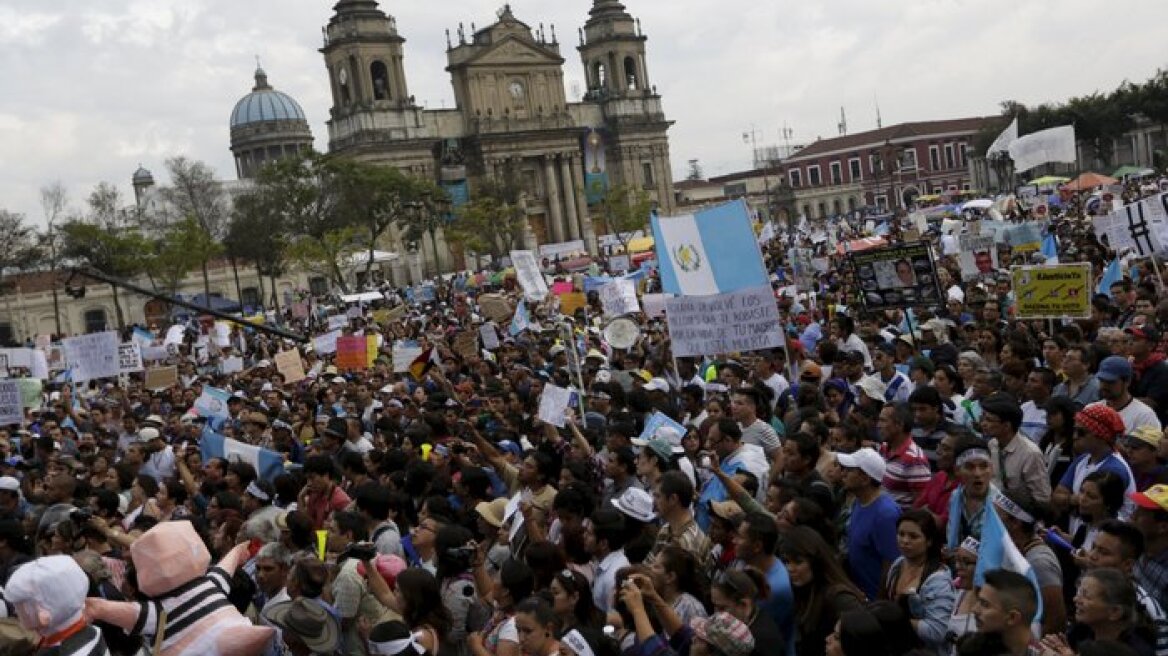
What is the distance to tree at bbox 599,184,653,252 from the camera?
76938 mm

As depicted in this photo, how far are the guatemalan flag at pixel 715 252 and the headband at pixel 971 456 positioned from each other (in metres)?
5.47

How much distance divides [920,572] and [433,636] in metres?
2.14

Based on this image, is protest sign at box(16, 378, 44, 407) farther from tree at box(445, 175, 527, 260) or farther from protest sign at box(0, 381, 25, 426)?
tree at box(445, 175, 527, 260)

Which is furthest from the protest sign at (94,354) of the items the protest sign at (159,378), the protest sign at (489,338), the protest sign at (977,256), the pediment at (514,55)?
the pediment at (514,55)

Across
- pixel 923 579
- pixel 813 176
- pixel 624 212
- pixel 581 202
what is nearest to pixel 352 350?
pixel 923 579

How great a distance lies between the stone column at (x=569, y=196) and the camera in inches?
3388

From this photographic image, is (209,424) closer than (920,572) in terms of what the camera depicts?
No

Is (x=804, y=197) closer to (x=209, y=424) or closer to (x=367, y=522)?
(x=209, y=424)

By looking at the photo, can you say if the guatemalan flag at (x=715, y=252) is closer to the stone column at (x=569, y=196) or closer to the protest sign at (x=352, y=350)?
the protest sign at (x=352, y=350)

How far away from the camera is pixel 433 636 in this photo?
5.42 metres

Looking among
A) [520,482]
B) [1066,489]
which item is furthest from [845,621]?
[520,482]

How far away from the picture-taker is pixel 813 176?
4547 inches

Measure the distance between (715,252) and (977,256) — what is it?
10.3 metres

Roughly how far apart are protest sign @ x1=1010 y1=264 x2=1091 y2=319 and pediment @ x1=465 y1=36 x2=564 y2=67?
7486cm
